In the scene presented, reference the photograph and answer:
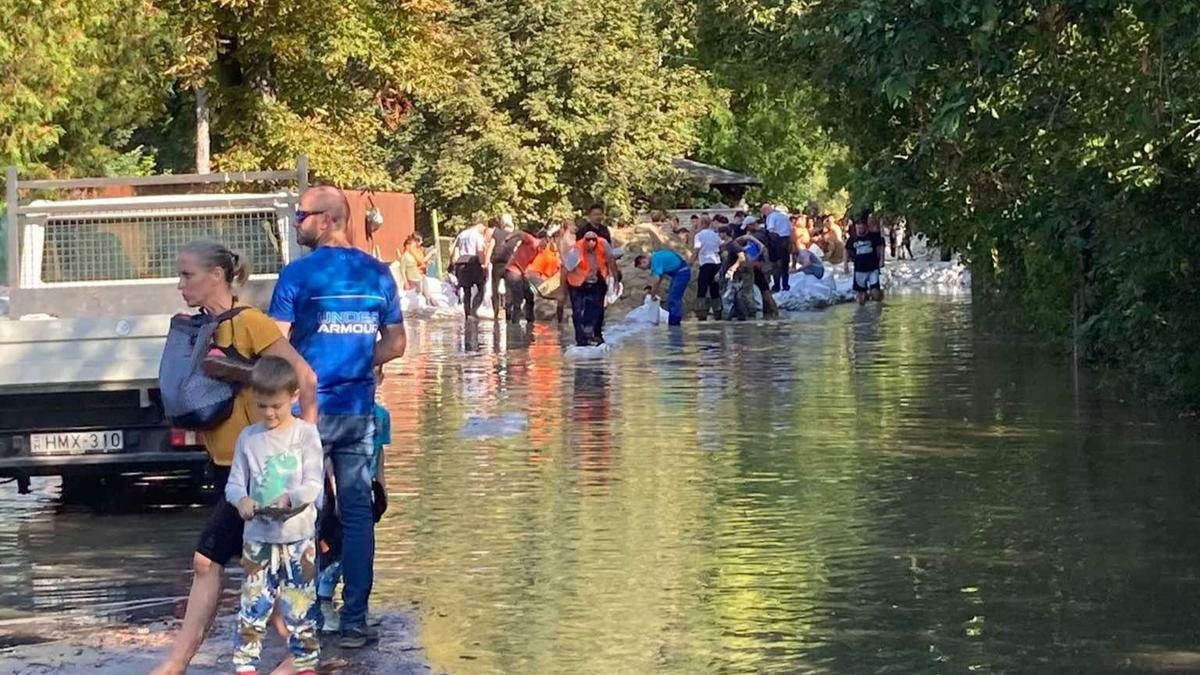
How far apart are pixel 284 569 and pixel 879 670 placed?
2.20 metres

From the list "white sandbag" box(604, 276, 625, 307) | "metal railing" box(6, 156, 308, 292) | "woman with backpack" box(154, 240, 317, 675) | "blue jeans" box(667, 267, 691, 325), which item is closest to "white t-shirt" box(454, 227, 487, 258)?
"white sandbag" box(604, 276, 625, 307)

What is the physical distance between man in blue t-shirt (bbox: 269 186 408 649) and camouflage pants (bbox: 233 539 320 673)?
2.22 feet

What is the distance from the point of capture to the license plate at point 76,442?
11.6 m

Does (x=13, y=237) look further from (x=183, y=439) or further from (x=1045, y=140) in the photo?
(x=1045, y=140)

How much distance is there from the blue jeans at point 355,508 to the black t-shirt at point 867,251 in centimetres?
2776

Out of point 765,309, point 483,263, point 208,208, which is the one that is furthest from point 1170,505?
point 483,263

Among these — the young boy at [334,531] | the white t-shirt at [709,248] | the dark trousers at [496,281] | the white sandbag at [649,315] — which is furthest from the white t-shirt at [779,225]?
the young boy at [334,531]

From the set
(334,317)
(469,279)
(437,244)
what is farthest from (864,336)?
(437,244)

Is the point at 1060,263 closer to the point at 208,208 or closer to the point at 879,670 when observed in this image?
the point at 208,208

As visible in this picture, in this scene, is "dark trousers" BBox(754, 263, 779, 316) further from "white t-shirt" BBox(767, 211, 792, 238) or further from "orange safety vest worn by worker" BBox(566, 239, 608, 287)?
"orange safety vest worn by worker" BBox(566, 239, 608, 287)

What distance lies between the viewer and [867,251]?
35750 millimetres

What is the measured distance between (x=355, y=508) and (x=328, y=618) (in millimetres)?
667

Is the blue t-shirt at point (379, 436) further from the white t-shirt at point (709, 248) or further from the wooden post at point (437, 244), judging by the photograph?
the wooden post at point (437, 244)

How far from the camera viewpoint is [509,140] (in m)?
51.3
